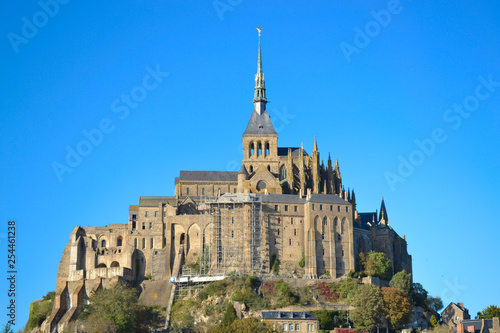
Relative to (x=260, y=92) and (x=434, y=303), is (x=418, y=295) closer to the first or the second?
(x=434, y=303)

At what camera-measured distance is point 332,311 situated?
95438 mm

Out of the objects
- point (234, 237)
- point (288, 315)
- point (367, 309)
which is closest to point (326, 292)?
point (367, 309)

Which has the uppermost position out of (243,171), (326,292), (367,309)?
(243,171)

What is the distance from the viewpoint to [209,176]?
123 meters

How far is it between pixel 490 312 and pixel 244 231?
29311mm

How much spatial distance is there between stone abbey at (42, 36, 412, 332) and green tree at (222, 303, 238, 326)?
9.73m

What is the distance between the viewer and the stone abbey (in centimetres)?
10569

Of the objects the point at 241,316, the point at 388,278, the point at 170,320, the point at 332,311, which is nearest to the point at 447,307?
the point at 388,278

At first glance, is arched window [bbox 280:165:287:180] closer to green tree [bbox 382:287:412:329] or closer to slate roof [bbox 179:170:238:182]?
slate roof [bbox 179:170:238:182]

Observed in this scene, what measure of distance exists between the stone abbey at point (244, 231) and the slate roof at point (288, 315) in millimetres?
11439

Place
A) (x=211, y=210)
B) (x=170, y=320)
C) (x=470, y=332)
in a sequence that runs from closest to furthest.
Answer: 1. (x=470, y=332)
2. (x=170, y=320)
3. (x=211, y=210)

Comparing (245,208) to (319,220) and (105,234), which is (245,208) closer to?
(319,220)

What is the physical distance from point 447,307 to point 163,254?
115ft

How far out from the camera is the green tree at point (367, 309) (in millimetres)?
92438
